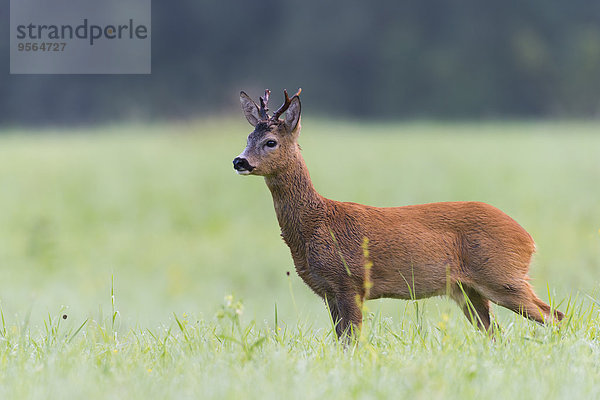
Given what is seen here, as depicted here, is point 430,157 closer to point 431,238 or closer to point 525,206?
point 525,206

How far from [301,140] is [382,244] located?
16512mm

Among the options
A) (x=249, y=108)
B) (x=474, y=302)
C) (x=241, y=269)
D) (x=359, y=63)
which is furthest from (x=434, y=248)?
(x=359, y=63)

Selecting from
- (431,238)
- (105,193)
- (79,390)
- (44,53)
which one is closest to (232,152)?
(105,193)

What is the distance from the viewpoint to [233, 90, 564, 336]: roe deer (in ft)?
16.1

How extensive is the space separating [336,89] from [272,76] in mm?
2618

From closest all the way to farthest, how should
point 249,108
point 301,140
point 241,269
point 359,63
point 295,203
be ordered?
point 295,203, point 249,108, point 241,269, point 301,140, point 359,63

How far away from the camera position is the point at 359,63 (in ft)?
120

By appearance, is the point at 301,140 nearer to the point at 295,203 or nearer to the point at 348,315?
the point at 295,203

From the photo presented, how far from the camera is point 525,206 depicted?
13.9 meters

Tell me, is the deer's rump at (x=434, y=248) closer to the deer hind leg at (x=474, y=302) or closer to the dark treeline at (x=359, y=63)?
the deer hind leg at (x=474, y=302)

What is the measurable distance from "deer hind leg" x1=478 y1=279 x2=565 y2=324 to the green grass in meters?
0.10

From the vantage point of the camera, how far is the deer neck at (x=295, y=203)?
5.09 m

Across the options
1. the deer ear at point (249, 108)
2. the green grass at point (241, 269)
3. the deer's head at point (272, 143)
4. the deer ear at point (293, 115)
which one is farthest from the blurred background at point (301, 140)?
the deer ear at point (249, 108)

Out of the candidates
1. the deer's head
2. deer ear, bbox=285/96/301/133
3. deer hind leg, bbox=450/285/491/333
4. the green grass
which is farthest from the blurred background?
Result: deer ear, bbox=285/96/301/133
